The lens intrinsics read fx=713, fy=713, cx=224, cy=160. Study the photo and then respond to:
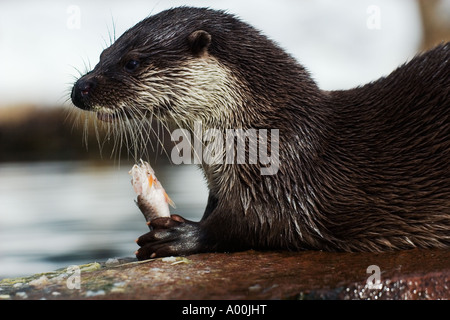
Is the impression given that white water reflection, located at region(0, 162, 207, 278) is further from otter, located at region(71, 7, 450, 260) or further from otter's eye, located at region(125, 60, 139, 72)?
otter's eye, located at region(125, 60, 139, 72)

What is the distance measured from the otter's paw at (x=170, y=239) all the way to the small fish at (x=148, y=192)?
0.34 feet

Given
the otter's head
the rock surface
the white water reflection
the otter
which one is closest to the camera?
the rock surface

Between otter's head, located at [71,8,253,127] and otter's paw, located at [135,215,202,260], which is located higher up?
otter's head, located at [71,8,253,127]

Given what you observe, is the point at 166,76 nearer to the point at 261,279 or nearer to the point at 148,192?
the point at 148,192

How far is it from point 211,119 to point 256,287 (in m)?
0.90

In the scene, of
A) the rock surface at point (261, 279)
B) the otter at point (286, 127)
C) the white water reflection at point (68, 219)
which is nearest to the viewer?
the rock surface at point (261, 279)

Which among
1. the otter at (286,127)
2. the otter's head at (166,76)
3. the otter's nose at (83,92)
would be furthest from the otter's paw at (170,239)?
the otter's nose at (83,92)

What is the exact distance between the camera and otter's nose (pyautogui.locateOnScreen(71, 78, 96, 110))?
282 centimetres

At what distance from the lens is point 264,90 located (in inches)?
108

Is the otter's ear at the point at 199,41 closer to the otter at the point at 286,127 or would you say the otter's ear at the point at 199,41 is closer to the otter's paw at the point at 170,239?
the otter at the point at 286,127

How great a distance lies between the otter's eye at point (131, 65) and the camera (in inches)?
112

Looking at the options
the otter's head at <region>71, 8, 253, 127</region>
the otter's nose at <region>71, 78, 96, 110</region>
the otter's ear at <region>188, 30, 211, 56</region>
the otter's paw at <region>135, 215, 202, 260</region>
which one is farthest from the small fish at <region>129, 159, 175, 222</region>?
the otter's ear at <region>188, 30, 211, 56</region>
